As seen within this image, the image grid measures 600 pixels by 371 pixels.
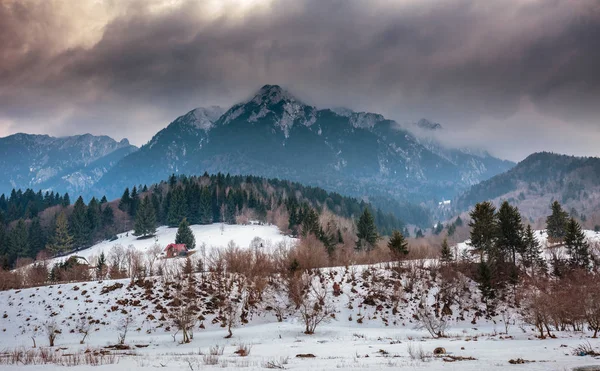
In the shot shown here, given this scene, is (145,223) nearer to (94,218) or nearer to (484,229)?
(94,218)

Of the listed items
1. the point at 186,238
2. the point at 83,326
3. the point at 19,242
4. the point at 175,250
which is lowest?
the point at 83,326

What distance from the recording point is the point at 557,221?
341ft

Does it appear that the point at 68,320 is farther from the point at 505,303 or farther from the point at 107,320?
the point at 505,303

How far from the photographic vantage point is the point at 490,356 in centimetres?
2266

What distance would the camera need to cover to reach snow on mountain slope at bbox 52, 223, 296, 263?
125m

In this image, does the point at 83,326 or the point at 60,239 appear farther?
the point at 60,239

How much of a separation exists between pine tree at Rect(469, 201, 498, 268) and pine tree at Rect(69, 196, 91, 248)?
511ft

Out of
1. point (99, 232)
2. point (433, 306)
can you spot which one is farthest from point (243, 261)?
point (99, 232)

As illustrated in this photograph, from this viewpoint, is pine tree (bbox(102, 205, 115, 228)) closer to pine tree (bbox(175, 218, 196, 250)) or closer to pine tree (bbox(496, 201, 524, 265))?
pine tree (bbox(175, 218, 196, 250))

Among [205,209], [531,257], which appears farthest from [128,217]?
[531,257]

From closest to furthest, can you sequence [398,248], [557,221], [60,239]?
[398,248]
[557,221]
[60,239]

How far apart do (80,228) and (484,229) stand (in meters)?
159

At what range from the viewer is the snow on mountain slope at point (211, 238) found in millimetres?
124625

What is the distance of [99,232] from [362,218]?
421ft
